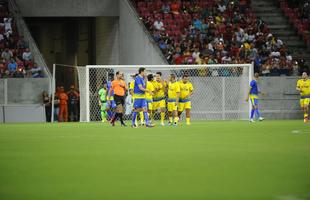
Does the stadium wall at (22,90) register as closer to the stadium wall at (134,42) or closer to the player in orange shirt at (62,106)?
the player in orange shirt at (62,106)

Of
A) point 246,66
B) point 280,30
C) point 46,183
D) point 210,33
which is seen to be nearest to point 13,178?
point 46,183

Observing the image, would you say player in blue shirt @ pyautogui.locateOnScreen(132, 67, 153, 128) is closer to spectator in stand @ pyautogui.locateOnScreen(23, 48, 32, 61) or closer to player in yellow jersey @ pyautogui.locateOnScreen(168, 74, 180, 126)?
player in yellow jersey @ pyautogui.locateOnScreen(168, 74, 180, 126)

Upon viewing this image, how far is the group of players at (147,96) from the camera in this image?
24.8 m

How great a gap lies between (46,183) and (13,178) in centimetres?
74

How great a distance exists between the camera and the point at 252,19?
38.4 metres

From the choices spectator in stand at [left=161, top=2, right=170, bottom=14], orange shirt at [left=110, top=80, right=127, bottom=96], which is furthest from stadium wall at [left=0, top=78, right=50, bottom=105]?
orange shirt at [left=110, top=80, right=127, bottom=96]

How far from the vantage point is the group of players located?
2477 centimetres

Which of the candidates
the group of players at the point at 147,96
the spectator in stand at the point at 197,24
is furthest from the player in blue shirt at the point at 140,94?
the spectator in stand at the point at 197,24

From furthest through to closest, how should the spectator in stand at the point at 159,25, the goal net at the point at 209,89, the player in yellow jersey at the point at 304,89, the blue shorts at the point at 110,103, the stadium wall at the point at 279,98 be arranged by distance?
the spectator in stand at the point at 159,25
the stadium wall at the point at 279,98
the goal net at the point at 209,89
the blue shorts at the point at 110,103
the player in yellow jersey at the point at 304,89

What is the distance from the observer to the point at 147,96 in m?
26.8

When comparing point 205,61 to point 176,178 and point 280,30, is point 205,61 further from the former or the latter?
point 176,178

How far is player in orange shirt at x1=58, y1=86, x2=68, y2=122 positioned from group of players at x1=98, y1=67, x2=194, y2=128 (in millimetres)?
2459

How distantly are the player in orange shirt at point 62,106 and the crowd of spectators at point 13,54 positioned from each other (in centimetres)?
123

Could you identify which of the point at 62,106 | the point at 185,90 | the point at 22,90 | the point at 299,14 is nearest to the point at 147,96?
the point at 185,90
